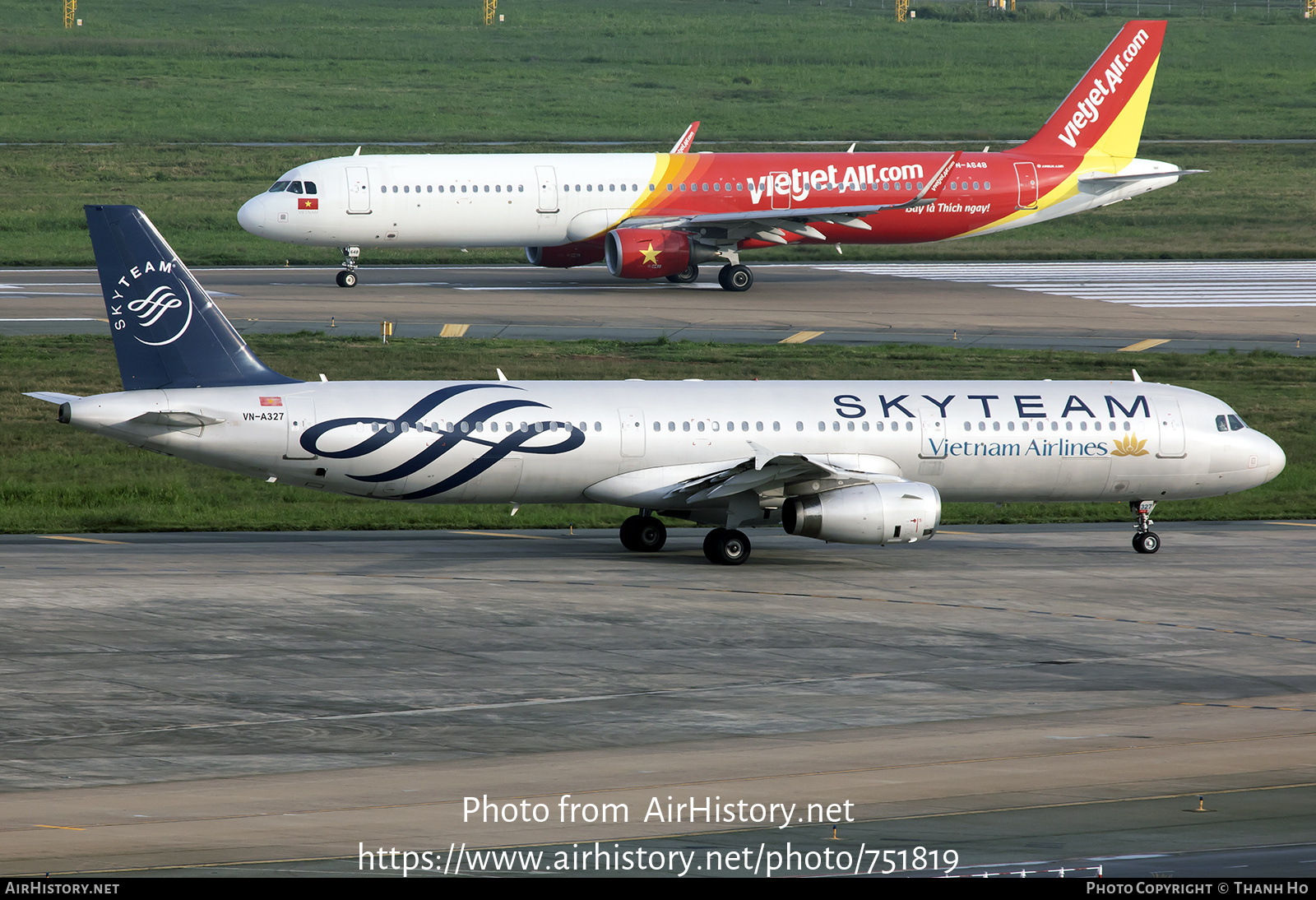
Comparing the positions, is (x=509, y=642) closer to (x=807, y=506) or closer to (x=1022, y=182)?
(x=807, y=506)

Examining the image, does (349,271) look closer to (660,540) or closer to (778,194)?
(778,194)

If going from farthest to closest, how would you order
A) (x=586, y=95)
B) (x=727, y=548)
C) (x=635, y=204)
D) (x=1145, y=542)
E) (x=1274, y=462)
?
(x=586, y=95), (x=635, y=204), (x=1274, y=462), (x=1145, y=542), (x=727, y=548)

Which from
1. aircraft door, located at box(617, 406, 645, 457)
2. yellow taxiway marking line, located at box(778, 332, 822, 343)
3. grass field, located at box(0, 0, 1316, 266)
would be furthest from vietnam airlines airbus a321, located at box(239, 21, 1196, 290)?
aircraft door, located at box(617, 406, 645, 457)

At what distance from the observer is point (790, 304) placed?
68875mm

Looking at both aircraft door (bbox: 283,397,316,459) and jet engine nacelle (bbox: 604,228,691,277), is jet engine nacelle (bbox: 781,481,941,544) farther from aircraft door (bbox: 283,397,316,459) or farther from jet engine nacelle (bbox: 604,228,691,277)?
jet engine nacelle (bbox: 604,228,691,277)

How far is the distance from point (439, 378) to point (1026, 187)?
3113 centimetres

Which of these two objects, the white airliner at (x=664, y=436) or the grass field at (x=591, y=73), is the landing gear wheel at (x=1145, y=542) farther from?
the grass field at (x=591, y=73)

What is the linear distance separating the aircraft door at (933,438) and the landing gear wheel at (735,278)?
33818 mm

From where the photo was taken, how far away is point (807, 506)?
35375 mm

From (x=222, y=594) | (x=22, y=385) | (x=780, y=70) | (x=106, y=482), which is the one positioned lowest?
(x=222, y=594)

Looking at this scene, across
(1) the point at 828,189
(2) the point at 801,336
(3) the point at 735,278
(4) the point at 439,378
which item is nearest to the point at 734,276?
(3) the point at 735,278

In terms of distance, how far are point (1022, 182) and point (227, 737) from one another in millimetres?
56456

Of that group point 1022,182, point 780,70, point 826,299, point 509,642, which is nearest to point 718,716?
point 509,642

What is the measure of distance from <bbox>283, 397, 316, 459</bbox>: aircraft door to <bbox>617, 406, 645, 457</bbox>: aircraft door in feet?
21.0
